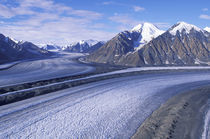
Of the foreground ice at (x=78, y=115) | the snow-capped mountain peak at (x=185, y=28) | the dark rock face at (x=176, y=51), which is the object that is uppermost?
the snow-capped mountain peak at (x=185, y=28)

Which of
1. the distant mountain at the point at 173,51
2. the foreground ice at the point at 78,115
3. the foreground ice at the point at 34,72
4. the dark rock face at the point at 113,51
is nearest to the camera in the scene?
the foreground ice at the point at 78,115

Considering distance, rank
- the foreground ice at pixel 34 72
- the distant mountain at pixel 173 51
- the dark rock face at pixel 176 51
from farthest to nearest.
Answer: the distant mountain at pixel 173 51
the dark rock face at pixel 176 51
the foreground ice at pixel 34 72

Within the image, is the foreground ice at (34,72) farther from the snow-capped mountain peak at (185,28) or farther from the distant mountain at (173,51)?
the snow-capped mountain peak at (185,28)

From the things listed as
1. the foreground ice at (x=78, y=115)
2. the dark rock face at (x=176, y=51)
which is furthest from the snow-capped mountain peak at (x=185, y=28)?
the foreground ice at (x=78, y=115)

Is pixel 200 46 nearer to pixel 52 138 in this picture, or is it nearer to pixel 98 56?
pixel 98 56

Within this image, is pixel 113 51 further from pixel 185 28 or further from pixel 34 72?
pixel 34 72

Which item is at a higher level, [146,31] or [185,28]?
[146,31]

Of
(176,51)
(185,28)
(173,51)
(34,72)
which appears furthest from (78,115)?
(185,28)

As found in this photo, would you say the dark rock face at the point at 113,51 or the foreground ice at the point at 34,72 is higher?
the dark rock face at the point at 113,51
